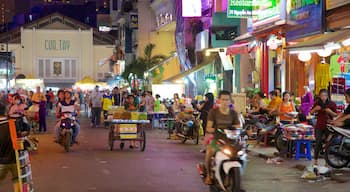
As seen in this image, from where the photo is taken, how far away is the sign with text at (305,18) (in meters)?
19.6

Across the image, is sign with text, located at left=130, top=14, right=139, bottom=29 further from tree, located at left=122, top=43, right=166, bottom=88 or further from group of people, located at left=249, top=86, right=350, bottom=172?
group of people, located at left=249, top=86, right=350, bottom=172

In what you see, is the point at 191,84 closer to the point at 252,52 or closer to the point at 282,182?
the point at 252,52

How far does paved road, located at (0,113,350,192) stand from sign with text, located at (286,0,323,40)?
4.53 meters

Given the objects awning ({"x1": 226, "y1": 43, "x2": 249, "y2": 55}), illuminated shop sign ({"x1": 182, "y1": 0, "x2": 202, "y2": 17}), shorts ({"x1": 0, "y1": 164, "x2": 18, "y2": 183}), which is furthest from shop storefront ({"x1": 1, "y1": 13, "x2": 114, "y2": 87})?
shorts ({"x1": 0, "y1": 164, "x2": 18, "y2": 183})

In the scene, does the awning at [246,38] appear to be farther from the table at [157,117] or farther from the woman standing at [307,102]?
the woman standing at [307,102]

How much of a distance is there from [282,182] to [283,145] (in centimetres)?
422

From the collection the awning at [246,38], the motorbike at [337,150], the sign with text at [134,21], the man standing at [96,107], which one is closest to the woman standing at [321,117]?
the motorbike at [337,150]

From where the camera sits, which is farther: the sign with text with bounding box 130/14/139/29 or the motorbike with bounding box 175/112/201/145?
the sign with text with bounding box 130/14/139/29

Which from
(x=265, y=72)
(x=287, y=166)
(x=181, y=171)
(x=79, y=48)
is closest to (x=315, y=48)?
(x=287, y=166)

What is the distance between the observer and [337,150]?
1396 cm

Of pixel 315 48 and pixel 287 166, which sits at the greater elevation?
pixel 315 48

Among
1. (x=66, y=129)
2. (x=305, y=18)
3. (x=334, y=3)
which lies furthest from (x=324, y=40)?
(x=66, y=129)

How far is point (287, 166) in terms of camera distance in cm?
1495

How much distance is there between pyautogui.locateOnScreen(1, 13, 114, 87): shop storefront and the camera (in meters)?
73.8
